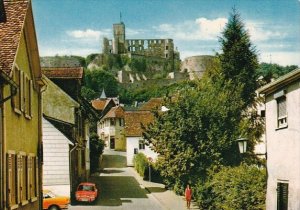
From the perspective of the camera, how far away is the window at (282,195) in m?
19.6

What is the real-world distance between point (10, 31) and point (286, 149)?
9421 mm

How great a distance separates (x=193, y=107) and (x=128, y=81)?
143857mm

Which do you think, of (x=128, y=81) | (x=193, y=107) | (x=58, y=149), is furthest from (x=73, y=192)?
(x=128, y=81)

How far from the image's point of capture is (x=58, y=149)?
3497cm

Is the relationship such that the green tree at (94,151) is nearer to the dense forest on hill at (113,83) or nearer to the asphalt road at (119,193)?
the asphalt road at (119,193)

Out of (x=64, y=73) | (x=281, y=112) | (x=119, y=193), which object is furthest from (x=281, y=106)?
(x=119, y=193)

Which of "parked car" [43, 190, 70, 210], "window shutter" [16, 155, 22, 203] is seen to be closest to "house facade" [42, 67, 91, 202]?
"parked car" [43, 190, 70, 210]

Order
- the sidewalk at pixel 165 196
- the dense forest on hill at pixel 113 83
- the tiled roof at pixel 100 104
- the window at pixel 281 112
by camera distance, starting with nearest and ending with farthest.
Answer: the window at pixel 281 112
the sidewalk at pixel 165 196
the tiled roof at pixel 100 104
the dense forest on hill at pixel 113 83

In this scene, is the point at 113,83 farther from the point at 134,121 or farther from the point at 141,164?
the point at 141,164

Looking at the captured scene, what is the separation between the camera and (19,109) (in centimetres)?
1733

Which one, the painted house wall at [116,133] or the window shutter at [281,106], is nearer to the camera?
the window shutter at [281,106]

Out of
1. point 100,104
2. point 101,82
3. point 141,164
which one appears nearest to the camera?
point 141,164

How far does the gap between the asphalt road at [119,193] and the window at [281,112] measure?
15.2m

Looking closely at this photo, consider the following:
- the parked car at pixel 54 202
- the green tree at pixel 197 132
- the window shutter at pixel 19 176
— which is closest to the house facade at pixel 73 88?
the green tree at pixel 197 132
